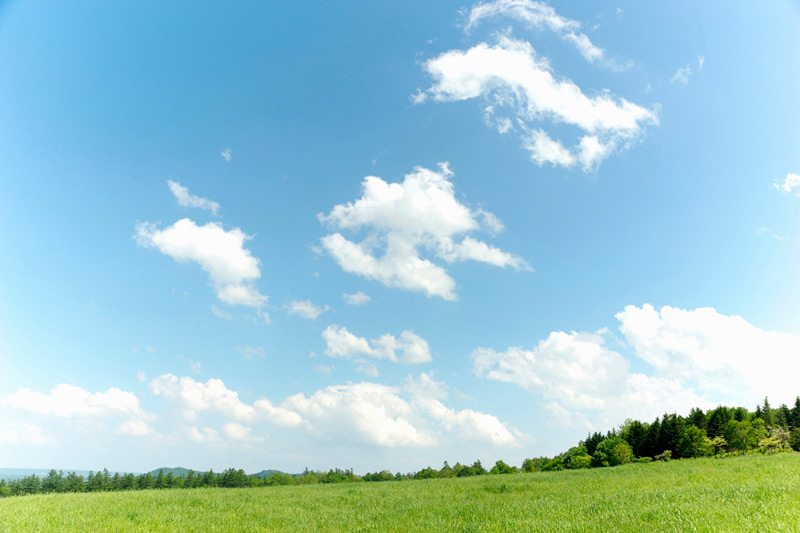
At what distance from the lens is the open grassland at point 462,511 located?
14.1 metres

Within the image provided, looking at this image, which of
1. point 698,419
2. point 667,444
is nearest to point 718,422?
point 698,419

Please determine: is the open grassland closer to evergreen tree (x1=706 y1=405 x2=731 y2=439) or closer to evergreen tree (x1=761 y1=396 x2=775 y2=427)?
evergreen tree (x1=706 y1=405 x2=731 y2=439)

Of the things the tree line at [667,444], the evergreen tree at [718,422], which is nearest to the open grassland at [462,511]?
the tree line at [667,444]

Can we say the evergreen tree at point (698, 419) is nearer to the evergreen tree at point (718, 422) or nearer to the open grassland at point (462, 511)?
the evergreen tree at point (718, 422)

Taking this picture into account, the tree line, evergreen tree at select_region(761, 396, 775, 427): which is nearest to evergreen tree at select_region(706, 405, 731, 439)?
the tree line

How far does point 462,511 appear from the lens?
70.9 ft

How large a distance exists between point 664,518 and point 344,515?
15611 mm

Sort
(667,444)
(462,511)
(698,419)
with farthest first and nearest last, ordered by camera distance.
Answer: (698,419), (667,444), (462,511)

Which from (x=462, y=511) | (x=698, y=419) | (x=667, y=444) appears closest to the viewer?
(x=462, y=511)

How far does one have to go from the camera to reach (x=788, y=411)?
99188 millimetres

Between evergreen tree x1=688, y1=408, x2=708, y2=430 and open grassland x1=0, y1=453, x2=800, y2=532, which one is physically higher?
open grassland x1=0, y1=453, x2=800, y2=532

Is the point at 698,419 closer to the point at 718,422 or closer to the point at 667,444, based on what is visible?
the point at 718,422

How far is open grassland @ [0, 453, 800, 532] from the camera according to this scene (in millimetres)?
14109

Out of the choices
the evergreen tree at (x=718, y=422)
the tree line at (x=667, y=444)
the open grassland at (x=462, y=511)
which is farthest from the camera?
the evergreen tree at (x=718, y=422)
